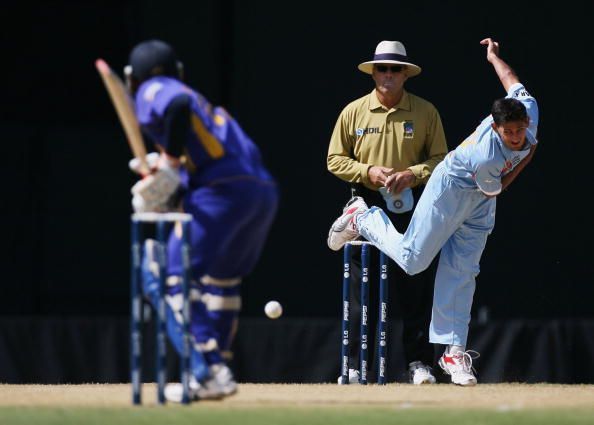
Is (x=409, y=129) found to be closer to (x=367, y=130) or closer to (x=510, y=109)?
(x=367, y=130)

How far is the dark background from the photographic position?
23.6 ft

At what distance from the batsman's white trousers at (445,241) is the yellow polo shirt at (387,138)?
264mm

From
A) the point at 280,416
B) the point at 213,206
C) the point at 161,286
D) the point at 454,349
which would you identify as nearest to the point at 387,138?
the point at 454,349

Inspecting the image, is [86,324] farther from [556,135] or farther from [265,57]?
[556,135]

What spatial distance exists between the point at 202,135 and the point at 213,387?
814 millimetres

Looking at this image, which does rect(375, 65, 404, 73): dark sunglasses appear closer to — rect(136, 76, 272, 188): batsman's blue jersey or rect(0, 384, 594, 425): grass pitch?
rect(0, 384, 594, 425): grass pitch

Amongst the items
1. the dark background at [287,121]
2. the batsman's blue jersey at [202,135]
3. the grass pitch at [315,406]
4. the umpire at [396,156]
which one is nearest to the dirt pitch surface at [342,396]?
the grass pitch at [315,406]

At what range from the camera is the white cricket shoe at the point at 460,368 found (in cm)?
581

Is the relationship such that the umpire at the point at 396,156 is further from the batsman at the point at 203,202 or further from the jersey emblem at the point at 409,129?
the batsman at the point at 203,202

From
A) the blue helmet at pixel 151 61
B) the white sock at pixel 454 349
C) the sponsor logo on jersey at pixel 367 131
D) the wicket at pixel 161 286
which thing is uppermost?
the blue helmet at pixel 151 61

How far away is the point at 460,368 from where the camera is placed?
19.1 ft

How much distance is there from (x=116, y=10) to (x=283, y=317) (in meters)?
1.72

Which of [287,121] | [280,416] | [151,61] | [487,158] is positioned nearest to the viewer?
[280,416]

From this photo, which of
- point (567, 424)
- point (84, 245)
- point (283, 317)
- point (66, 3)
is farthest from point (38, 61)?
point (567, 424)
